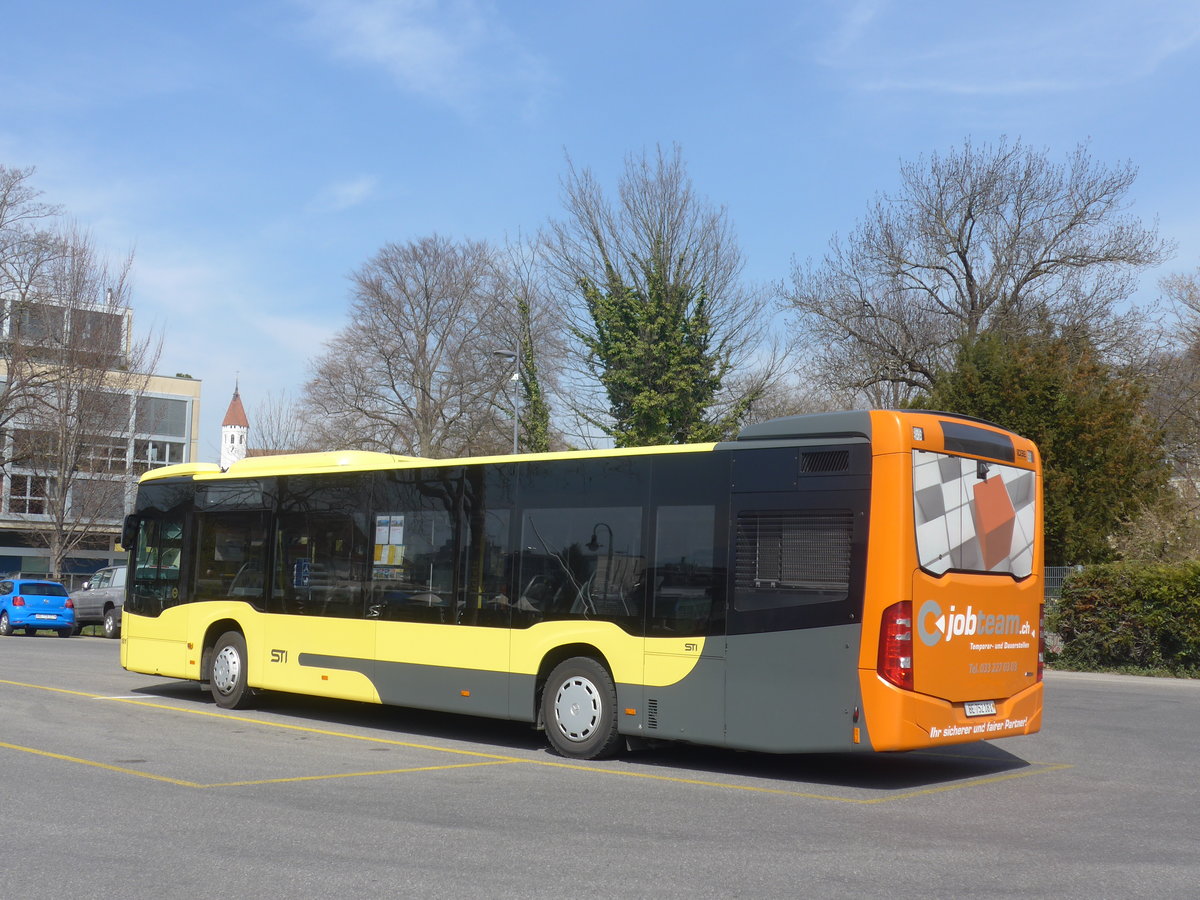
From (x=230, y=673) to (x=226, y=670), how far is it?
0.09 metres

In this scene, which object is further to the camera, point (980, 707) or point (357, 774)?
point (980, 707)

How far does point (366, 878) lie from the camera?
6.20 m

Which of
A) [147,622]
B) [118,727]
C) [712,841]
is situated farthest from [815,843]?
[147,622]

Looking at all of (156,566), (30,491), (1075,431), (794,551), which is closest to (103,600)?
(30,491)

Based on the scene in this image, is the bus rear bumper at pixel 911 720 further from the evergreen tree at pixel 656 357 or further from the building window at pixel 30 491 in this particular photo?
the building window at pixel 30 491

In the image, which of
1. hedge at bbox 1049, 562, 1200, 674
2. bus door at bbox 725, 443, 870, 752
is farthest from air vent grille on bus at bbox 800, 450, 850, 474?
hedge at bbox 1049, 562, 1200, 674

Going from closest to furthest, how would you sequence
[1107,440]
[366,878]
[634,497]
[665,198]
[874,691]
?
1. [366,878]
2. [874,691]
3. [634,497]
4. [1107,440]
5. [665,198]

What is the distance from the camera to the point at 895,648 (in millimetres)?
9281

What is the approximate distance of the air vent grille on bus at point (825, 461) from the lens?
9.66 meters

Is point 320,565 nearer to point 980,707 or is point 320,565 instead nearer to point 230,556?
point 230,556

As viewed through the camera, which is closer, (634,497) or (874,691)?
(874,691)

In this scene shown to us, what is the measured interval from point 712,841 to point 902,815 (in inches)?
69.6

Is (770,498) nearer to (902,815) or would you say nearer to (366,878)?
(902,815)

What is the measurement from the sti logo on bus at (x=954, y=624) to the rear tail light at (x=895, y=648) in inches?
7.1
